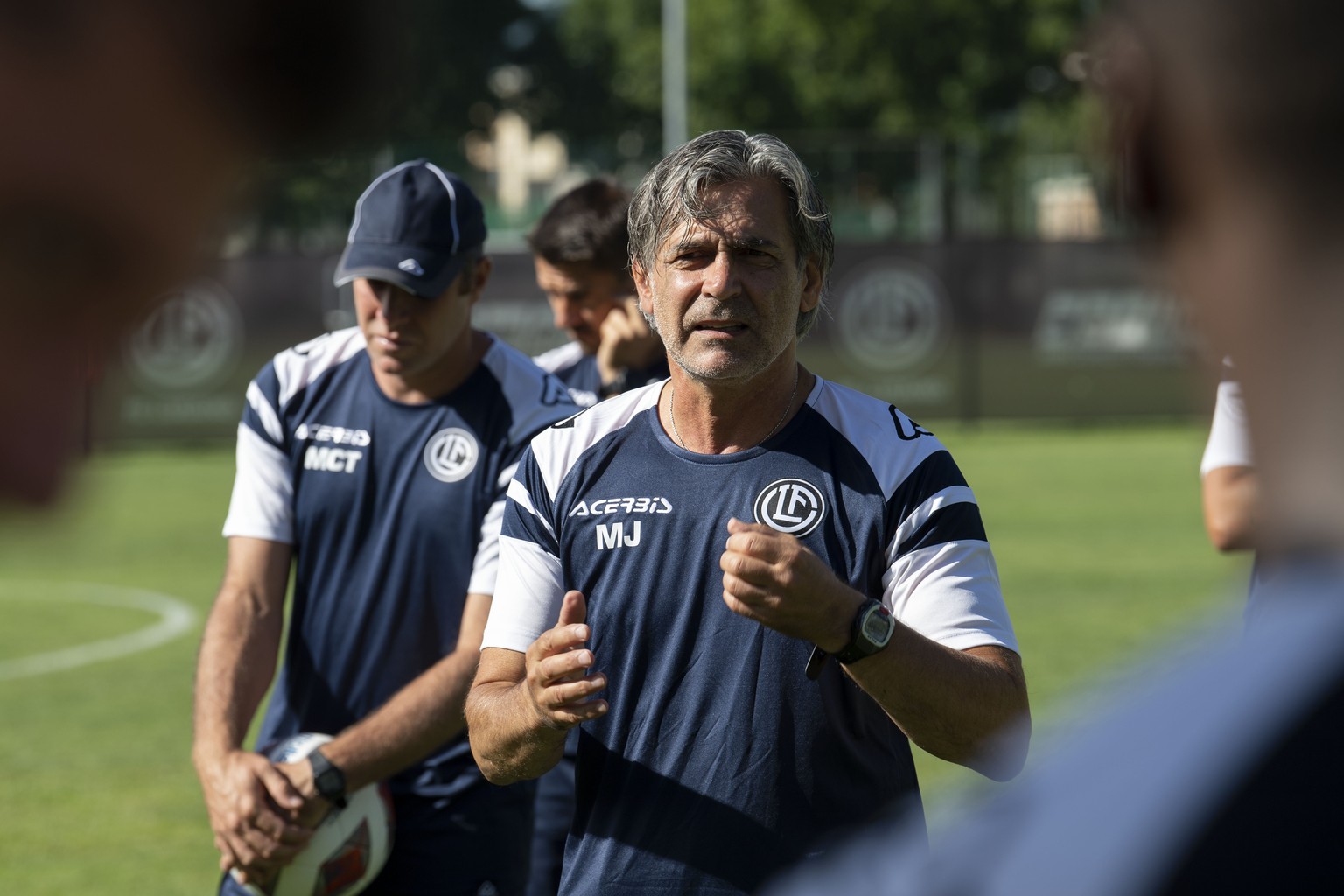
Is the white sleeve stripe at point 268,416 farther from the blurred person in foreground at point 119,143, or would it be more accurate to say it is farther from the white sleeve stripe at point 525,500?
the blurred person in foreground at point 119,143

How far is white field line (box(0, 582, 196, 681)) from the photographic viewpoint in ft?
38.1

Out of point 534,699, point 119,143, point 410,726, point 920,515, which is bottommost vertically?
point 410,726

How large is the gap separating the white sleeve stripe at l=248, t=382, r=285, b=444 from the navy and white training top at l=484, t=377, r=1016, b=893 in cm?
145

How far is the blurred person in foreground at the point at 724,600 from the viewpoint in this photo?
133 inches

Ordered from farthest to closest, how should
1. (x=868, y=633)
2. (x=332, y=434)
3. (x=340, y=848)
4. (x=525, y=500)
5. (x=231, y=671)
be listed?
(x=332, y=434)
(x=231, y=671)
(x=340, y=848)
(x=525, y=500)
(x=868, y=633)

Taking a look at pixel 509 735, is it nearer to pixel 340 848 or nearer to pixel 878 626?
pixel 878 626

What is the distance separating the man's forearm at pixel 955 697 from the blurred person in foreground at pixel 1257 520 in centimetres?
228

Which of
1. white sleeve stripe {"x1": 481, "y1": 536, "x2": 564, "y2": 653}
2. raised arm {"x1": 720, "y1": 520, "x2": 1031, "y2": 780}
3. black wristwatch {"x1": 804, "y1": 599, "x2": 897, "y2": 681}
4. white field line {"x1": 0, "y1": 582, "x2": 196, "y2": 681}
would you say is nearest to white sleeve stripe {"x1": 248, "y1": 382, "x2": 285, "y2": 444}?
white sleeve stripe {"x1": 481, "y1": 536, "x2": 564, "y2": 653}

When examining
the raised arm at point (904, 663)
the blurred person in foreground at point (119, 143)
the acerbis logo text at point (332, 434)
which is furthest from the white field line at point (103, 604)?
the blurred person in foreground at point (119, 143)

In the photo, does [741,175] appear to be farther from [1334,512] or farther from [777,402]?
[1334,512]

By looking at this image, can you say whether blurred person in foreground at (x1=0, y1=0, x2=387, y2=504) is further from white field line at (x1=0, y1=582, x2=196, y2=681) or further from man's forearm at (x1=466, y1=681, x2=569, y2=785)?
white field line at (x1=0, y1=582, x2=196, y2=681)

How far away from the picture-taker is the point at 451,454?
477 cm

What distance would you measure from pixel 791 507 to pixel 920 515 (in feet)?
0.90

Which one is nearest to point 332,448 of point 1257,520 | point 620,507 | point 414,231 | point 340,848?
point 414,231
